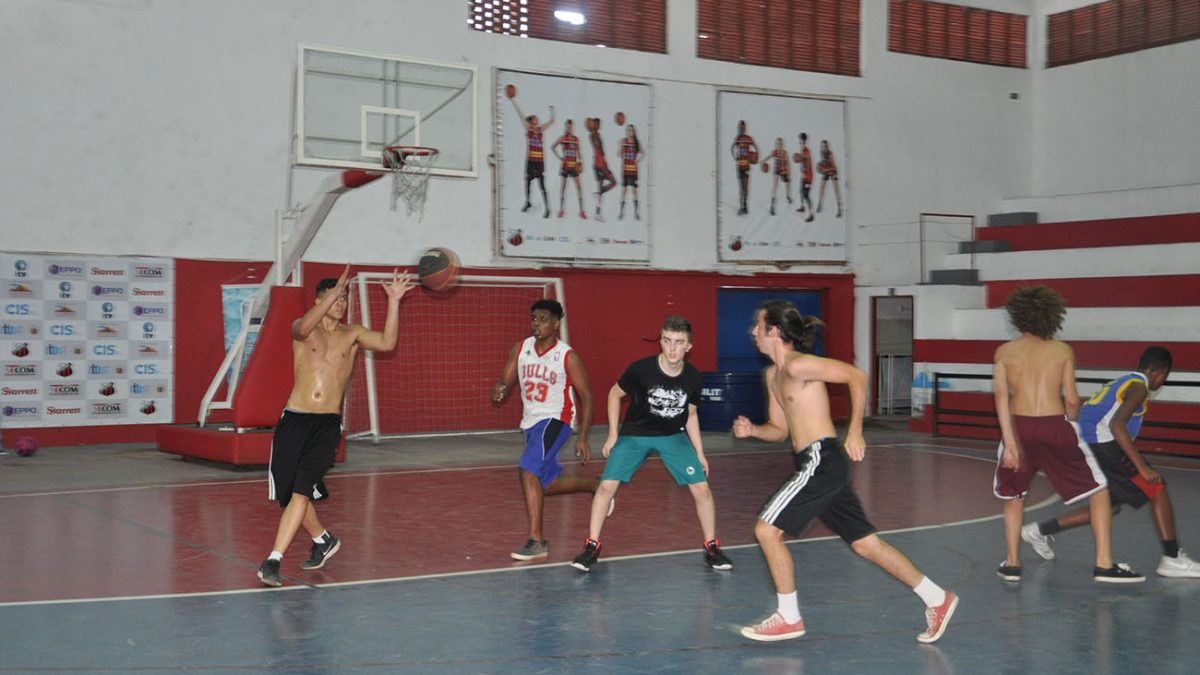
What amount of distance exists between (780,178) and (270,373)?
473 inches

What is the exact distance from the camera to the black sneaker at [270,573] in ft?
26.4

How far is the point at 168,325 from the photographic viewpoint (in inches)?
732

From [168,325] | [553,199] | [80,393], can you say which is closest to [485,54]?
[553,199]

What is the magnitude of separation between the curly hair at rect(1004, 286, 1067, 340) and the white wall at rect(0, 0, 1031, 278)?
43.7 feet

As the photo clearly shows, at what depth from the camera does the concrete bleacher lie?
20078 millimetres

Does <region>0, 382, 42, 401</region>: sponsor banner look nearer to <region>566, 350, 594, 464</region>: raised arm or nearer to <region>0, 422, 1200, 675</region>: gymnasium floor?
<region>0, 422, 1200, 675</region>: gymnasium floor

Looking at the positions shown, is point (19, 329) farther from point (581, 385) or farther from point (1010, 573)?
point (1010, 573)

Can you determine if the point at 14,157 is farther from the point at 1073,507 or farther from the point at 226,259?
the point at 1073,507

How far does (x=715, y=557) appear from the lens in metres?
8.98

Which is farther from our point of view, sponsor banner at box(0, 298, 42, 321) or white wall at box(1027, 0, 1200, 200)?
white wall at box(1027, 0, 1200, 200)

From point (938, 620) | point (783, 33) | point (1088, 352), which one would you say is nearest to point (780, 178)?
point (783, 33)

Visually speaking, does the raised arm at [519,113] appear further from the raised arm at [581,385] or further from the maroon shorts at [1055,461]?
the maroon shorts at [1055,461]

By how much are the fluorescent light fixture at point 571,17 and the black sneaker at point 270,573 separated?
15.3 metres

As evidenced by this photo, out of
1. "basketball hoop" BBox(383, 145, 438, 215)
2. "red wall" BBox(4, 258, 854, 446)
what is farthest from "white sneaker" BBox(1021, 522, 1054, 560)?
"red wall" BBox(4, 258, 854, 446)
